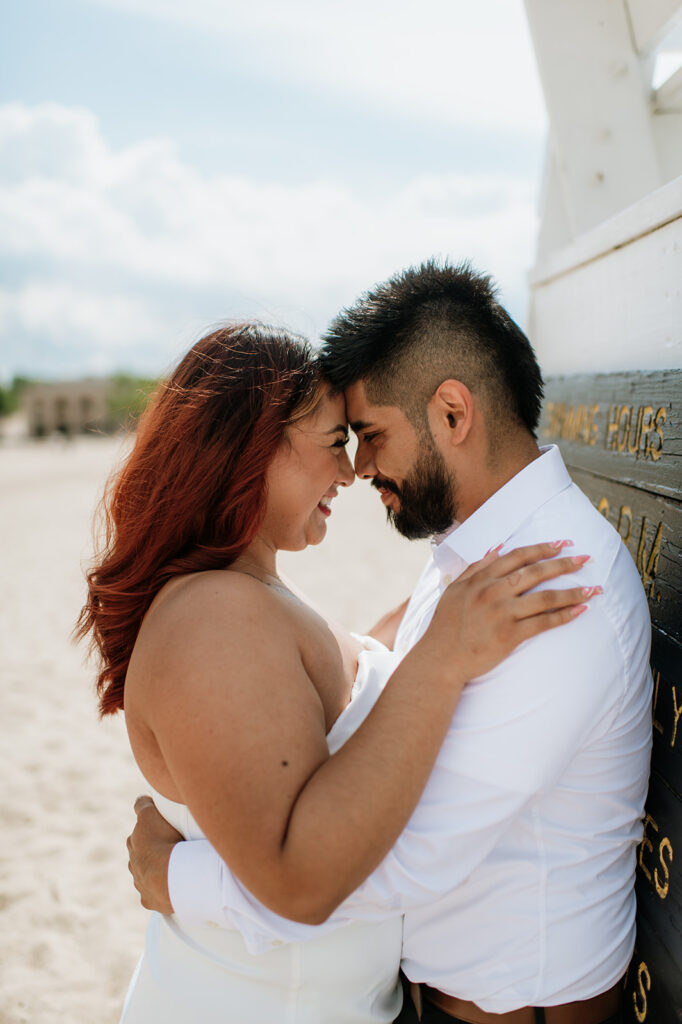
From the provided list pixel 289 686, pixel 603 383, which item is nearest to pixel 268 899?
pixel 289 686

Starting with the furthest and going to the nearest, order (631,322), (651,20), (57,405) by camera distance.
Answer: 1. (57,405)
2. (651,20)
3. (631,322)

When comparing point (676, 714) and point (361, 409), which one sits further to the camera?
point (361, 409)

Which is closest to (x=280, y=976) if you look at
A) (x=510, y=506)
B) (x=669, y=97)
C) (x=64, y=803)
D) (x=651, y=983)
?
(x=651, y=983)

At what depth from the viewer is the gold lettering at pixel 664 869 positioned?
1799mm

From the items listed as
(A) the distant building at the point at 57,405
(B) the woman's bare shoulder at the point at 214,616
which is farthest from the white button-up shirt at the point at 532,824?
(A) the distant building at the point at 57,405

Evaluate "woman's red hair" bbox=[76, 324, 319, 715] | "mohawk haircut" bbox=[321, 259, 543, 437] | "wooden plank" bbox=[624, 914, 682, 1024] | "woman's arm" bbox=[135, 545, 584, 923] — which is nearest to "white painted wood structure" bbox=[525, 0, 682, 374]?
"mohawk haircut" bbox=[321, 259, 543, 437]

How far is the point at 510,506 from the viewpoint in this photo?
1967mm

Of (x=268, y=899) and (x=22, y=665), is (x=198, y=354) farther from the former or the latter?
(x=22, y=665)

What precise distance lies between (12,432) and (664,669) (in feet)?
395

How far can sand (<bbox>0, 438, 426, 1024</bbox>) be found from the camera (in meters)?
3.73

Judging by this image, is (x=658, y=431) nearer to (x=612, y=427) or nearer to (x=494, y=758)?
(x=612, y=427)

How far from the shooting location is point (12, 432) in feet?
367

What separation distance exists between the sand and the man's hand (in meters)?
1.04

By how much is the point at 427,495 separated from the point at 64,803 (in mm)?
4310
